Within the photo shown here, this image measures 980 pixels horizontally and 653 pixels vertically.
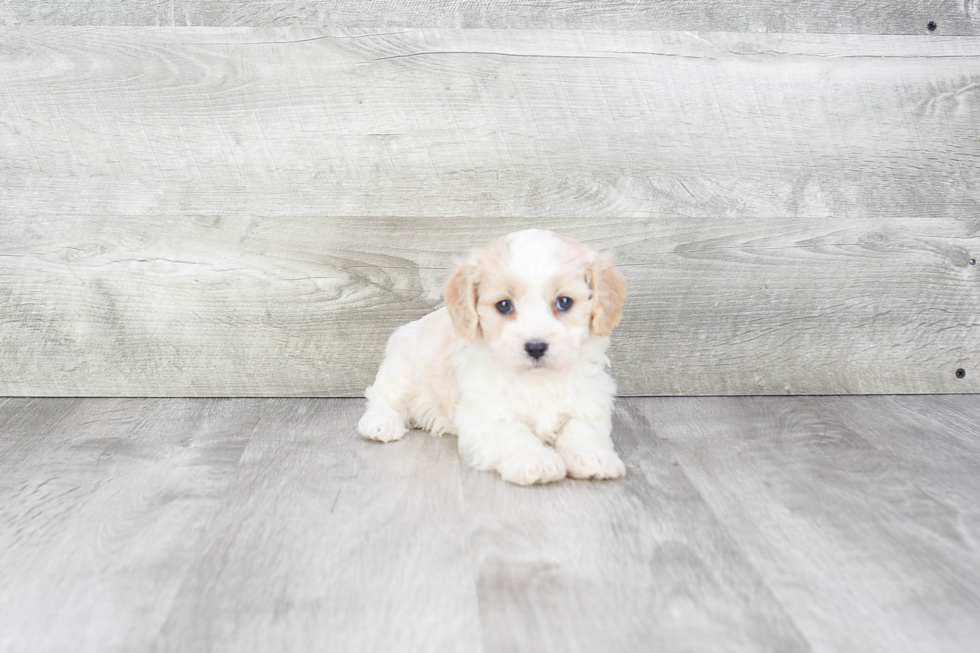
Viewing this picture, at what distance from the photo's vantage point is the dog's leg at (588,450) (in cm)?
169

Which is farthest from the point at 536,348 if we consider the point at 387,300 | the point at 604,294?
the point at 387,300

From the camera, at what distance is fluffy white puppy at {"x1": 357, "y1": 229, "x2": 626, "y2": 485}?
1.67m

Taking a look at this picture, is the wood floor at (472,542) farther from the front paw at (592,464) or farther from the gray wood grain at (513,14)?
the gray wood grain at (513,14)

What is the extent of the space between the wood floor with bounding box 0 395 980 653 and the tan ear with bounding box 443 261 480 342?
0.31m

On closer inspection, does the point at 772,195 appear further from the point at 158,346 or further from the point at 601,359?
the point at 158,346

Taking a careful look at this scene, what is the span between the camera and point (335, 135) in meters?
2.29

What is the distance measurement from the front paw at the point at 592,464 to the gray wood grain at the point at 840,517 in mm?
175

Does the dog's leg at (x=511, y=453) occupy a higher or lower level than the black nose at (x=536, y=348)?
lower

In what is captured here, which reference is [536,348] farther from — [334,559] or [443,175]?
[443,175]

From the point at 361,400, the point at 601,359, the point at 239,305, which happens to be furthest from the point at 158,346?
the point at 601,359

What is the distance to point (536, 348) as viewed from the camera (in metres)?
1.64

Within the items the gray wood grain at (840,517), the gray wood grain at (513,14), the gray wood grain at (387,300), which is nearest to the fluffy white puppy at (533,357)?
the gray wood grain at (840,517)

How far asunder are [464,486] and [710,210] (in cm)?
119

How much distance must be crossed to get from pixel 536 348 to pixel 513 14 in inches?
44.1
